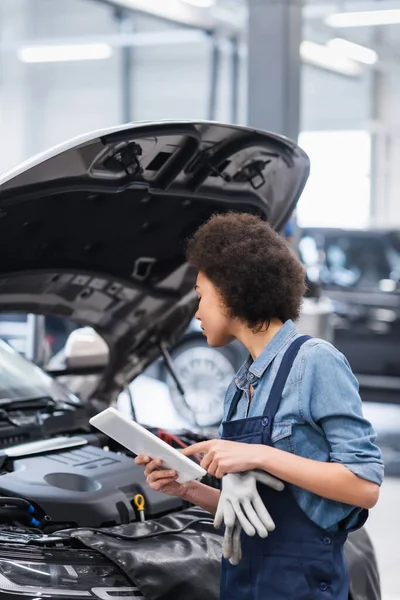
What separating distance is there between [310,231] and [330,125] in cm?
1049

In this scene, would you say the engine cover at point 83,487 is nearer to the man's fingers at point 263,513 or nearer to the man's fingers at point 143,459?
the man's fingers at point 143,459

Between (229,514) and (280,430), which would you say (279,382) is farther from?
(229,514)

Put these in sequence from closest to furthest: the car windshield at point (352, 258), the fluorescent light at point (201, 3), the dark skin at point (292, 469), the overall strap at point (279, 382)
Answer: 1. the dark skin at point (292, 469)
2. the overall strap at point (279, 382)
3. the car windshield at point (352, 258)
4. the fluorescent light at point (201, 3)

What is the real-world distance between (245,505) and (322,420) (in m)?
0.21

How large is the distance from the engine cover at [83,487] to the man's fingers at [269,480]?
0.74 m

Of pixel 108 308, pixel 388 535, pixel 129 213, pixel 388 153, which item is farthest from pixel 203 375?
pixel 388 153

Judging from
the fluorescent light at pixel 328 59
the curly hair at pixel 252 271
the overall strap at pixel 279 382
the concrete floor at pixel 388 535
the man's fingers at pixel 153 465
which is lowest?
the concrete floor at pixel 388 535

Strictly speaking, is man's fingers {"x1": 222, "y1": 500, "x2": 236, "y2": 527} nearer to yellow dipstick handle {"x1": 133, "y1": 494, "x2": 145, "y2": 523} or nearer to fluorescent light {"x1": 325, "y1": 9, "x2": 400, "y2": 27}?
yellow dipstick handle {"x1": 133, "y1": 494, "x2": 145, "y2": 523}

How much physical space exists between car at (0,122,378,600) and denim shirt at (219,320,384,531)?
51 cm

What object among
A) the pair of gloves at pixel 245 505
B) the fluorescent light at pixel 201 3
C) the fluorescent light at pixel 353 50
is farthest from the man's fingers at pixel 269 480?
the fluorescent light at pixel 353 50

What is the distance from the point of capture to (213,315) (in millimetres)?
2078

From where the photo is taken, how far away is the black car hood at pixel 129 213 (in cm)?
254

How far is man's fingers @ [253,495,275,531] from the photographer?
6.25 ft

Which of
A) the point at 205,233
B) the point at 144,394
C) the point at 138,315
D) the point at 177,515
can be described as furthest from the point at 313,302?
the point at 205,233
